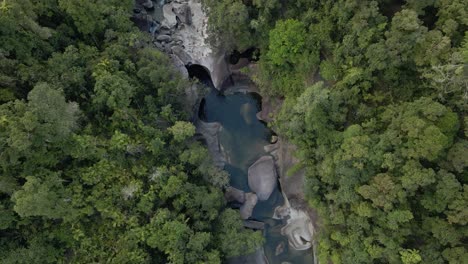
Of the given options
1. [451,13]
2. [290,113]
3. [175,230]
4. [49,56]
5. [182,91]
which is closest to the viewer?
[451,13]

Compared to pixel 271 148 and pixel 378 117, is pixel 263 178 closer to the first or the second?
pixel 271 148

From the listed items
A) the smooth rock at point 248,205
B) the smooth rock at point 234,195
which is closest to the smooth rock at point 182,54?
the smooth rock at point 234,195

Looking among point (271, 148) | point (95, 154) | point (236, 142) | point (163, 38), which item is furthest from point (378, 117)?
point (163, 38)

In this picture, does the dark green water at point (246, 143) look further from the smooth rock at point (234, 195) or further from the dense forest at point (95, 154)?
the dense forest at point (95, 154)

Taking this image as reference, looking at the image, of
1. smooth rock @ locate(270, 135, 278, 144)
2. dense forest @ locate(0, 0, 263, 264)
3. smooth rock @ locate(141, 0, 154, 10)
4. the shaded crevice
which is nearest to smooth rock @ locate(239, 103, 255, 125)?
smooth rock @ locate(270, 135, 278, 144)

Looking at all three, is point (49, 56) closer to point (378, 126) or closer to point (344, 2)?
point (344, 2)

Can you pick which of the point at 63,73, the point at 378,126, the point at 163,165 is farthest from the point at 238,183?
the point at 63,73
